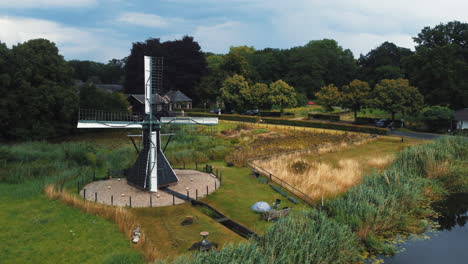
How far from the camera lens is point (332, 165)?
26.0 meters

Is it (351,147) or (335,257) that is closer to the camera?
(335,257)

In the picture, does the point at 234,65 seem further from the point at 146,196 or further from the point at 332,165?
the point at 146,196

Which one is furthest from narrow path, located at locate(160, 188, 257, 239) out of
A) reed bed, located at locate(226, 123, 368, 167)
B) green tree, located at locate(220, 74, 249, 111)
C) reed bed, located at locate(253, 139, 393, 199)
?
green tree, located at locate(220, 74, 249, 111)

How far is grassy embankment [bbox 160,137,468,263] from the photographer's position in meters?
11.3

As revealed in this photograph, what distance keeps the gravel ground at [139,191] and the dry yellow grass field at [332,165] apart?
5318 millimetres

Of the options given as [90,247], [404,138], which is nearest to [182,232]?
[90,247]

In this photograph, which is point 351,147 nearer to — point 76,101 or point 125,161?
point 125,161

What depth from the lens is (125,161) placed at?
87.9 feet

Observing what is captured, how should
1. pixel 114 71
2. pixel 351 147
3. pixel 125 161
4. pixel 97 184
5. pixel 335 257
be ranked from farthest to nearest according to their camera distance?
pixel 114 71 → pixel 351 147 → pixel 125 161 → pixel 97 184 → pixel 335 257

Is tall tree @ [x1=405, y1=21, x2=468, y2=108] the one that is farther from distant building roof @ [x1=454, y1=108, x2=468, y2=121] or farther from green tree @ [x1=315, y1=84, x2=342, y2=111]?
green tree @ [x1=315, y1=84, x2=342, y2=111]

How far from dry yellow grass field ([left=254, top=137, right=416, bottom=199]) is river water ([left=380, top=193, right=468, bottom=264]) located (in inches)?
191

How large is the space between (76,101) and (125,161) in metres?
20.6

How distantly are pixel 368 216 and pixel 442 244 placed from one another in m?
3.66

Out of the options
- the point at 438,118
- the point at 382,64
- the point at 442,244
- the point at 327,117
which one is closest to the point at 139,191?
the point at 442,244
